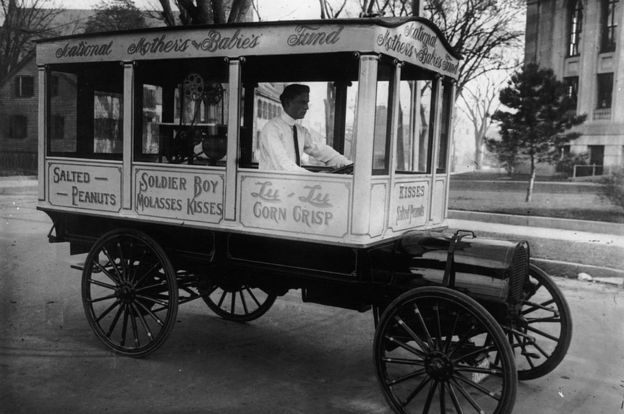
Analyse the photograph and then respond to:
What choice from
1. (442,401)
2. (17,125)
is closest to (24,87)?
(17,125)

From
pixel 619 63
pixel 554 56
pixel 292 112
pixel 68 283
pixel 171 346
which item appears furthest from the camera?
pixel 554 56

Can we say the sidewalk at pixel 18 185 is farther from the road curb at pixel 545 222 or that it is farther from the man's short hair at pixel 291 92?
the man's short hair at pixel 291 92

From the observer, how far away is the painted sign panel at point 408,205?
422cm

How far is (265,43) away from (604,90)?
23245 mm

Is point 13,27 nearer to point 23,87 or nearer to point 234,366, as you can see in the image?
point 23,87

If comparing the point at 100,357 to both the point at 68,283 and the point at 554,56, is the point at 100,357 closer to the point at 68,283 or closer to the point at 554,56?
the point at 68,283

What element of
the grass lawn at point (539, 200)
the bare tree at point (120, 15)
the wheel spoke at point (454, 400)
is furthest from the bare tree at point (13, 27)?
the wheel spoke at point (454, 400)

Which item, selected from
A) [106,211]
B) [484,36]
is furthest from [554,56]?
[106,211]

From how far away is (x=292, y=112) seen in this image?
4.69m

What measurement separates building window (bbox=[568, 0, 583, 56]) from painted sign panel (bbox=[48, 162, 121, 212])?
23.8m

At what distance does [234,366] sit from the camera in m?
4.60

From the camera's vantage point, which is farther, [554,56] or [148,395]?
[554,56]

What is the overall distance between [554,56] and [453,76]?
22823mm

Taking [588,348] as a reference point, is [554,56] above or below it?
above
